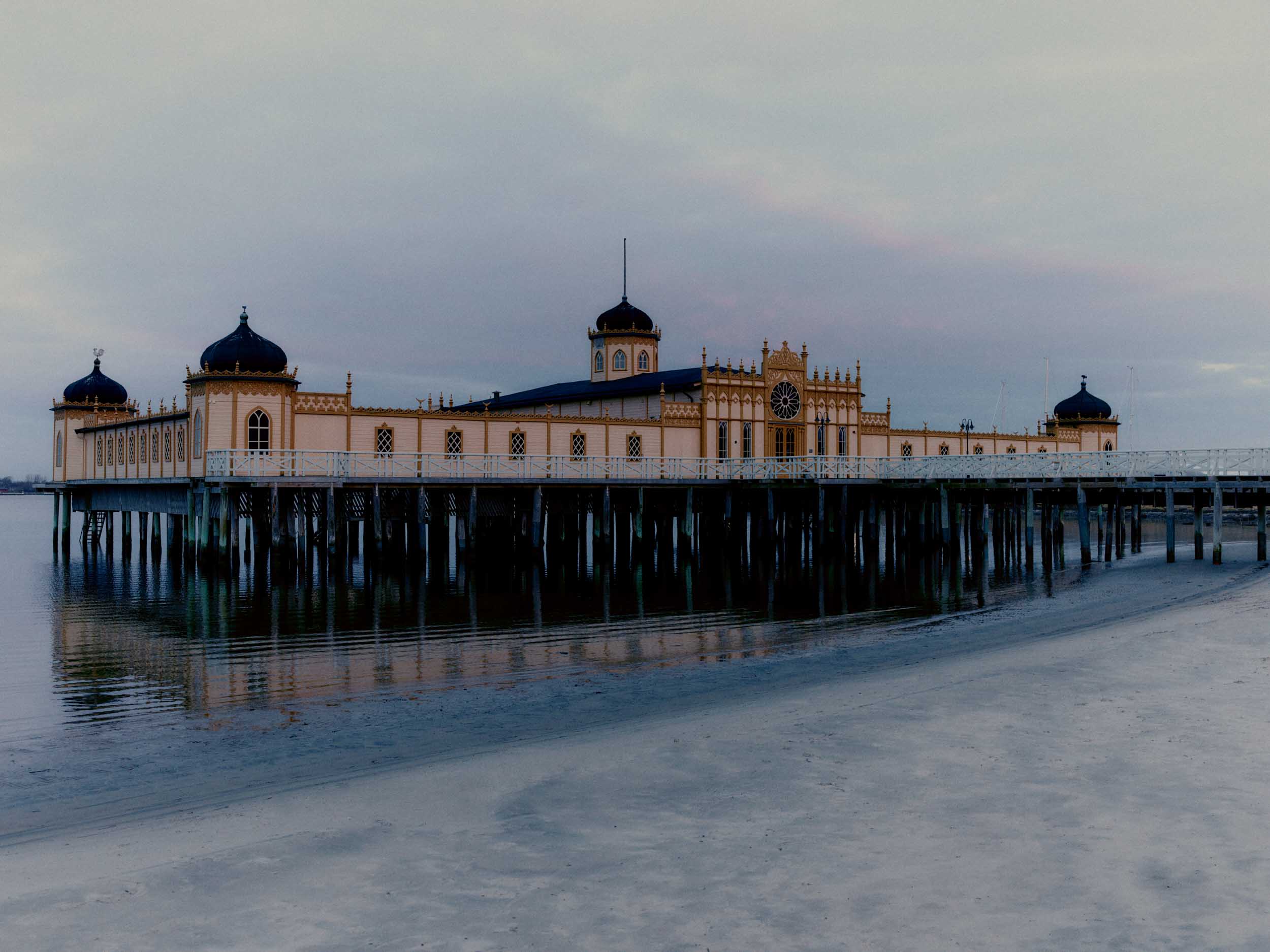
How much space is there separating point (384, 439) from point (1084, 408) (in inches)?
1690

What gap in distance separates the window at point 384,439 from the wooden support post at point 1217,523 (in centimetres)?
2778

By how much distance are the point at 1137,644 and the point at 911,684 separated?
5089 mm

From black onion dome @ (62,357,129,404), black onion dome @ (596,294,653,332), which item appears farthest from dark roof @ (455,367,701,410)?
black onion dome @ (62,357,129,404)

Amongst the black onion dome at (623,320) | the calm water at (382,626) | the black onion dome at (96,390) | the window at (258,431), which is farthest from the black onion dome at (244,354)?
the black onion dome at (623,320)

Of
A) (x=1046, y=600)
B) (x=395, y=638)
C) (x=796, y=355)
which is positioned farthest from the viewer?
(x=796, y=355)

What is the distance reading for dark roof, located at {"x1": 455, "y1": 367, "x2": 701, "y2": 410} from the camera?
1987 inches

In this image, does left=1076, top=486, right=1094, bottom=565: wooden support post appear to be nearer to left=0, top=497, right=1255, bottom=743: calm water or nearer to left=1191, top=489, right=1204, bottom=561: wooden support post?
left=0, top=497, right=1255, bottom=743: calm water

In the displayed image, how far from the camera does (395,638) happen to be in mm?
22703

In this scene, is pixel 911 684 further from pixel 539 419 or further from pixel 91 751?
pixel 539 419

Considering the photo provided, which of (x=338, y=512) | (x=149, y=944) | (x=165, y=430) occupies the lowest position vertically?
(x=149, y=944)

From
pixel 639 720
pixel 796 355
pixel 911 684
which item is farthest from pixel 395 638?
pixel 796 355

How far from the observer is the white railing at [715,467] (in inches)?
1494

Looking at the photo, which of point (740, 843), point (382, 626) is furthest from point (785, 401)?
point (740, 843)

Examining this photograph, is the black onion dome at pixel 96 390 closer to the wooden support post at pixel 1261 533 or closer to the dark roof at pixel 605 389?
the dark roof at pixel 605 389
